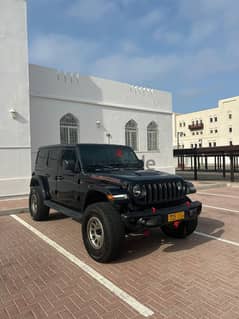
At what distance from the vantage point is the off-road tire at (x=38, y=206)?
259 inches

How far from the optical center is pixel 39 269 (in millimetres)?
3941

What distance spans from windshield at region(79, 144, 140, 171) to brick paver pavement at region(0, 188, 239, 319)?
1581 mm

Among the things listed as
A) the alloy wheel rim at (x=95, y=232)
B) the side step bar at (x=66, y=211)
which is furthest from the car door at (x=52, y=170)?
the alloy wheel rim at (x=95, y=232)

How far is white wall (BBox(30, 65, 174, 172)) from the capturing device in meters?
12.2

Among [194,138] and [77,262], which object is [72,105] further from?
[194,138]

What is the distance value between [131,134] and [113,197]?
12.1m

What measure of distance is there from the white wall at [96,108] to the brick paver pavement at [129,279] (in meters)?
7.80

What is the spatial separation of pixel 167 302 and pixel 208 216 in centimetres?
465

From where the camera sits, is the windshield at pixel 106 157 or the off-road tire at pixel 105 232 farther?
the windshield at pixel 106 157

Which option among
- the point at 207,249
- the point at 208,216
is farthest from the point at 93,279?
the point at 208,216

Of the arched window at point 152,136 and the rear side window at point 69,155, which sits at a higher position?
the arched window at point 152,136

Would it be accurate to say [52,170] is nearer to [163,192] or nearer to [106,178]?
[106,178]

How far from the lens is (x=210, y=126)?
5447 cm

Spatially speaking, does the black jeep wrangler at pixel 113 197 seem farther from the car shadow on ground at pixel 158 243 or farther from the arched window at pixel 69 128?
the arched window at pixel 69 128
